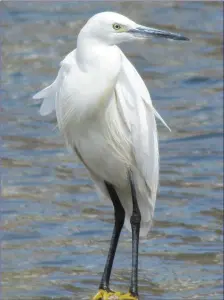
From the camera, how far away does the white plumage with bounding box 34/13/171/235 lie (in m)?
5.96

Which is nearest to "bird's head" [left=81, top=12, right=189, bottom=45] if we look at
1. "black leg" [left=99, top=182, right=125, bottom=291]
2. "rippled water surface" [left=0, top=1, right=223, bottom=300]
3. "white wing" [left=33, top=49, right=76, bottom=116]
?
"white wing" [left=33, top=49, right=76, bottom=116]

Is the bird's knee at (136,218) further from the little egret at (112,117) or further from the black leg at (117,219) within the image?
the black leg at (117,219)

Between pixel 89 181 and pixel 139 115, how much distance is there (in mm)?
5576

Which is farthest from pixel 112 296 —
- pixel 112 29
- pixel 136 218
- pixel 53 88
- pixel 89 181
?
pixel 89 181

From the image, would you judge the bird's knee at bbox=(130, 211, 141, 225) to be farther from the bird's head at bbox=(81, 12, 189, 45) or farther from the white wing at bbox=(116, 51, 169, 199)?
the bird's head at bbox=(81, 12, 189, 45)

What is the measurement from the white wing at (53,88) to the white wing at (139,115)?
31 cm

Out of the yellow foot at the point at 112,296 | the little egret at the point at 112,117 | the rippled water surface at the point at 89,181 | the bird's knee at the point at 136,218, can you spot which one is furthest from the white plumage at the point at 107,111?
the rippled water surface at the point at 89,181

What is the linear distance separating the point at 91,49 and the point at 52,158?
6.46 m

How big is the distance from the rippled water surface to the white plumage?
2959mm

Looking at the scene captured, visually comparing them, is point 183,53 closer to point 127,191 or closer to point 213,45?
point 213,45

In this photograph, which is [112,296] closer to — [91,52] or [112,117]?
[112,117]

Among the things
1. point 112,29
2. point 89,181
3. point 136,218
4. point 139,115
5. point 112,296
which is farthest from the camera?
point 89,181

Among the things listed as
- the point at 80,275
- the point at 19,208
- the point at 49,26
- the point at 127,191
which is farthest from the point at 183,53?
the point at 127,191

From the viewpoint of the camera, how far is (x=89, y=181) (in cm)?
1192
